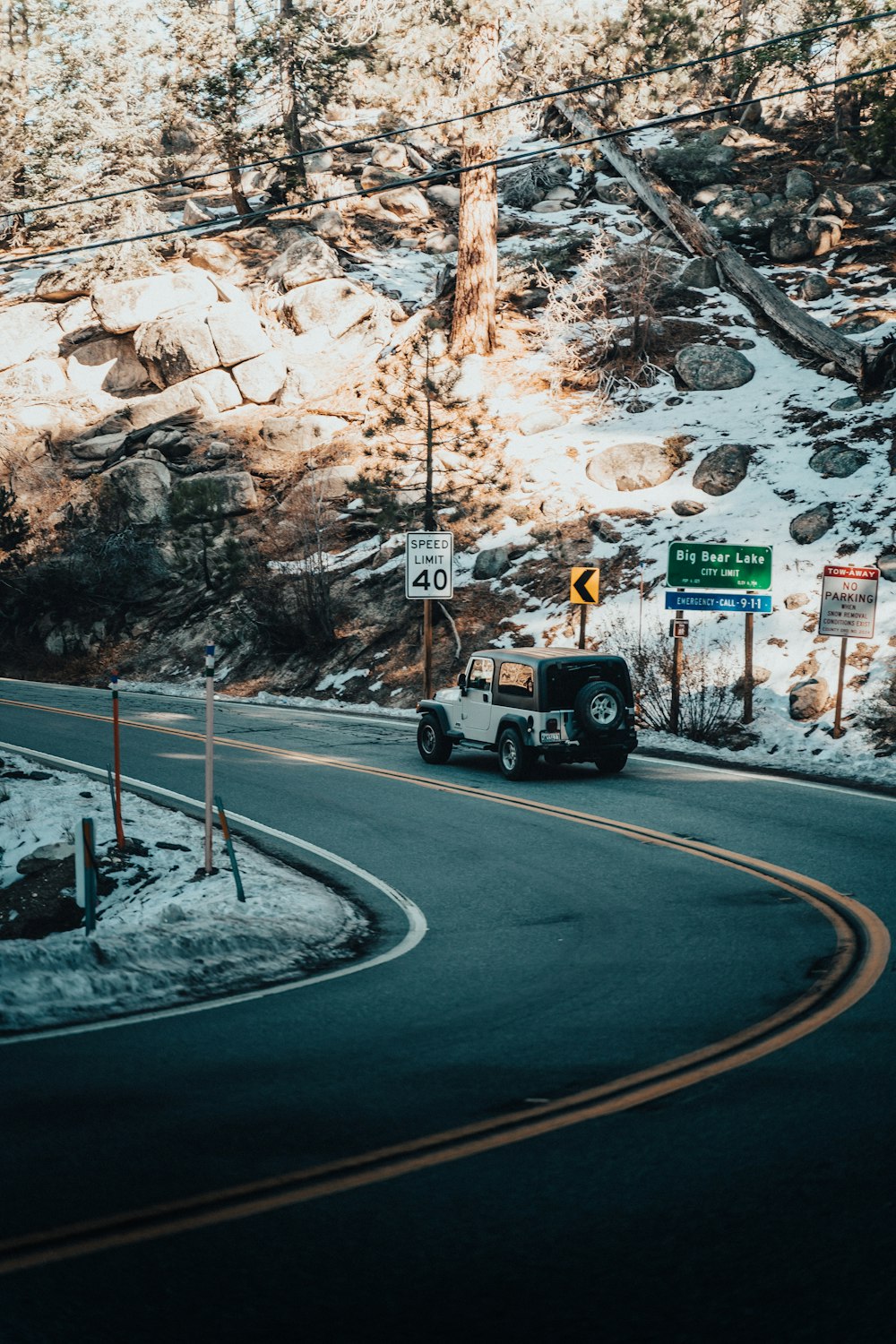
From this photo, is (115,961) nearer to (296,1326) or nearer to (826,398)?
(296,1326)

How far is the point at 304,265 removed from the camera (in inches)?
1656

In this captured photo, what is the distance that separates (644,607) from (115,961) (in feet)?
63.5

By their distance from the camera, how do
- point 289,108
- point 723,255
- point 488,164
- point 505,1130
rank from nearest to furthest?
point 505,1130
point 488,164
point 723,255
point 289,108

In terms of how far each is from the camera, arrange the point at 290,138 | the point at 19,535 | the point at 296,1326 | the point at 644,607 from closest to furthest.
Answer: the point at 296,1326 < the point at 644,607 < the point at 19,535 < the point at 290,138

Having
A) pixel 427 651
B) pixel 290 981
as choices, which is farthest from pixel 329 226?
pixel 290 981

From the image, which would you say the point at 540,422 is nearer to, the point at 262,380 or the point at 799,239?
the point at 262,380

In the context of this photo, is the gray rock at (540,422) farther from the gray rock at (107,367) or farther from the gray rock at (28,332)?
the gray rock at (28,332)

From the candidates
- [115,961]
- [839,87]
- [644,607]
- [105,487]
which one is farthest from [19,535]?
[839,87]

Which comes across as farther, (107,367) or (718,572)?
(107,367)

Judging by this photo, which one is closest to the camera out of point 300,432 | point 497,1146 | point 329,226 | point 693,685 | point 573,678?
point 497,1146

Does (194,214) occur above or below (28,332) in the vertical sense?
above

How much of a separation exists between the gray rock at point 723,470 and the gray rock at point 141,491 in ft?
54.3

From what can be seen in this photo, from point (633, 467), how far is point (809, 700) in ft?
38.0

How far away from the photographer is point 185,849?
42.2ft
